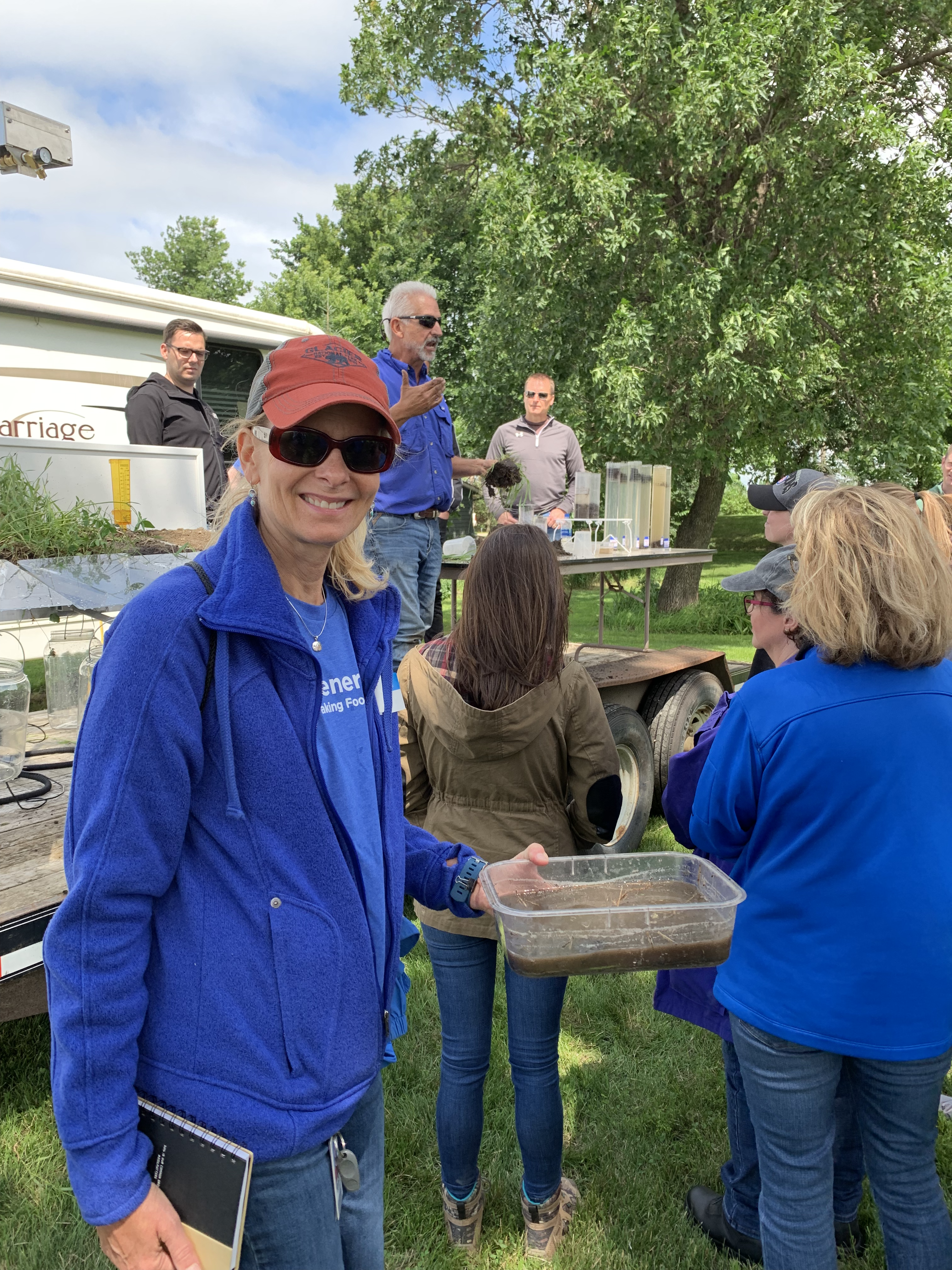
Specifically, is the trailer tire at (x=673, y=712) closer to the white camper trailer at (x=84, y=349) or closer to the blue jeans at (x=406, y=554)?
the blue jeans at (x=406, y=554)

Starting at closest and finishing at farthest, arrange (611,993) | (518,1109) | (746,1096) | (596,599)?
(746,1096), (518,1109), (611,993), (596,599)

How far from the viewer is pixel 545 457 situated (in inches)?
265

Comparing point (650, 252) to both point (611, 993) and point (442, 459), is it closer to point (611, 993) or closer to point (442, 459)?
point (442, 459)

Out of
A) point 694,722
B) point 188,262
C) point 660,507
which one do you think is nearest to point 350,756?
point 694,722

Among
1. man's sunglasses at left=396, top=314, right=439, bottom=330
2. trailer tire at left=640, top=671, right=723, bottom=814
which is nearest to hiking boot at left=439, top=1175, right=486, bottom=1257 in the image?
trailer tire at left=640, top=671, right=723, bottom=814

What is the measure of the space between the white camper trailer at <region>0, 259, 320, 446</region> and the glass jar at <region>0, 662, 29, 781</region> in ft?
13.2

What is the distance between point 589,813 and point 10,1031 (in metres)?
2.59

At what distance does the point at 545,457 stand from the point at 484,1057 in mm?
4798

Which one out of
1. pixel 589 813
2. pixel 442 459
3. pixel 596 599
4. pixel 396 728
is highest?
pixel 442 459

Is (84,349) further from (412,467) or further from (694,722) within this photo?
(694,722)

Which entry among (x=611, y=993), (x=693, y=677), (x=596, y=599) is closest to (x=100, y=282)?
(x=693, y=677)

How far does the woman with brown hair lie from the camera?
2.48m

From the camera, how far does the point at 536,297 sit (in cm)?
1409

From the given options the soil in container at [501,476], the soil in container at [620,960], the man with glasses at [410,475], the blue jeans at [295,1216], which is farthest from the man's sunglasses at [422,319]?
the blue jeans at [295,1216]
